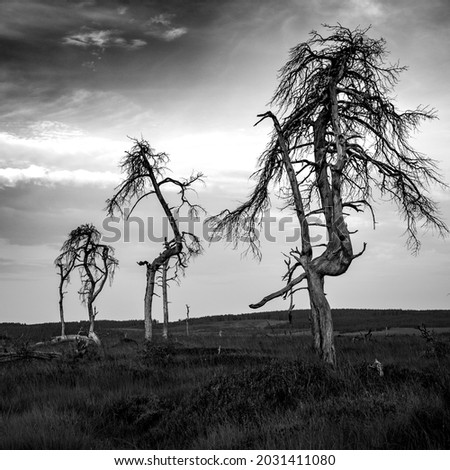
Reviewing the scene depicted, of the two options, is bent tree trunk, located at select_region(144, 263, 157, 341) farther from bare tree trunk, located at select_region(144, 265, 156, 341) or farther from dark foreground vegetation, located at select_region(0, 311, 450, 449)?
dark foreground vegetation, located at select_region(0, 311, 450, 449)

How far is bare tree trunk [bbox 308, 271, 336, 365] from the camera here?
12.3 meters

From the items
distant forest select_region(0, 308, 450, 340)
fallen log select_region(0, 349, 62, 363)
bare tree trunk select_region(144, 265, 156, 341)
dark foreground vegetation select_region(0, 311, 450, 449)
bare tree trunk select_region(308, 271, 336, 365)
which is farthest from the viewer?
distant forest select_region(0, 308, 450, 340)

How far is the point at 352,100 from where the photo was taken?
14.4m

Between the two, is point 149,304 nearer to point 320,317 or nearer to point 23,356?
point 23,356

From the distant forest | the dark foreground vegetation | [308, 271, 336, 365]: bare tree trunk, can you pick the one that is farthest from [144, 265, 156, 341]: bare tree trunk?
the distant forest

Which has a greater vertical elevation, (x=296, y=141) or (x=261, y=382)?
(x=296, y=141)

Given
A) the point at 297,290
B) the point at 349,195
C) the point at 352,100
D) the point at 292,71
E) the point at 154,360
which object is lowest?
the point at 154,360

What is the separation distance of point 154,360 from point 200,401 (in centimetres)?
615

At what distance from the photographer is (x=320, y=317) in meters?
12.5

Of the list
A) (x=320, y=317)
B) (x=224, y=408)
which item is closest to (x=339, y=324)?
(x=320, y=317)

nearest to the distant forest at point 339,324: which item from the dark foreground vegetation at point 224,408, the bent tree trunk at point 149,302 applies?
the bent tree trunk at point 149,302
